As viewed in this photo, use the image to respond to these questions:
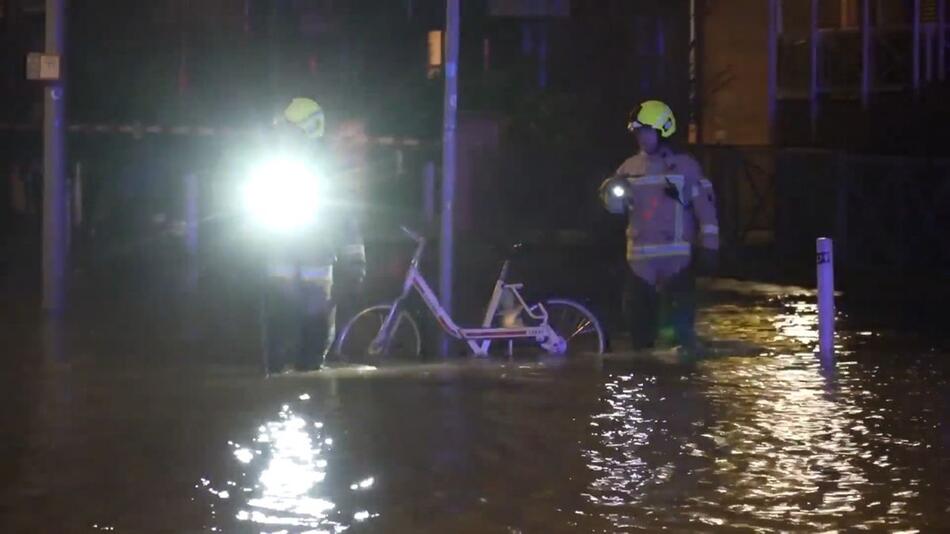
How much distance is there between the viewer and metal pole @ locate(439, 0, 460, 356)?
11.7 metres

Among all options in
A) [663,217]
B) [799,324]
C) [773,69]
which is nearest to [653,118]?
[663,217]

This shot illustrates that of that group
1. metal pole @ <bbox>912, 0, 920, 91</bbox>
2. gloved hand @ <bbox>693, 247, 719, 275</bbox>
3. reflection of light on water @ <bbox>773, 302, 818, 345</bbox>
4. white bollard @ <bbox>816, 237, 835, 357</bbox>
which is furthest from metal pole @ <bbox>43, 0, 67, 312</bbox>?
metal pole @ <bbox>912, 0, 920, 91</bbox>

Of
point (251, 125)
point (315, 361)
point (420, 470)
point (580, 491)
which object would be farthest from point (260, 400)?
point (251, 125)

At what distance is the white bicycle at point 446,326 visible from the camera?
459 inches

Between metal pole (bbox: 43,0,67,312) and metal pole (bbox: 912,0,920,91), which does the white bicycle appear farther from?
metal pole (bbox: 912,0,920,91)

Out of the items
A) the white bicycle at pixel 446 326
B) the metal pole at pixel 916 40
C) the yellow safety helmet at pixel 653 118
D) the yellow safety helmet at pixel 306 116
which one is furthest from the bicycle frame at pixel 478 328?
the metal pole at pixel 916 40

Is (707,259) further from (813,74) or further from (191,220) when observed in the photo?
(813,74)

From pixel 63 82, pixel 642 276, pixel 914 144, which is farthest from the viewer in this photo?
pixel 914 144

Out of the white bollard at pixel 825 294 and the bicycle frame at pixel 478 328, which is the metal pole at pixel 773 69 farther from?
the bicycle frame at pixel 478 328

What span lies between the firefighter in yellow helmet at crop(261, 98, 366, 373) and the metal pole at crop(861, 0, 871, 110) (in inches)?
621

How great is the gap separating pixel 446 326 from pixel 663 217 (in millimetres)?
1699

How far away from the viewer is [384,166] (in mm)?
24031

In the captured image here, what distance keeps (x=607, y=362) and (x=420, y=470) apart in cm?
368

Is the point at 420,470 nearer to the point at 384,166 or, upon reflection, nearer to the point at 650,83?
the point at 384,166
